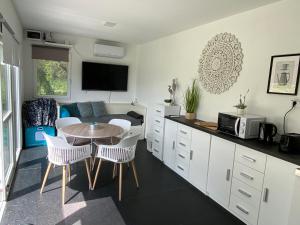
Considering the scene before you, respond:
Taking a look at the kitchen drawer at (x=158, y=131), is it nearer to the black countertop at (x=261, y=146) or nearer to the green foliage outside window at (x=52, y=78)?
the black countertop at (x=261, y=146)

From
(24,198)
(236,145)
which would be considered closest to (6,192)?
(24,198)

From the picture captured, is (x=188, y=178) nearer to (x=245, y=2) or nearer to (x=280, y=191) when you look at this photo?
(x=280, y=191)

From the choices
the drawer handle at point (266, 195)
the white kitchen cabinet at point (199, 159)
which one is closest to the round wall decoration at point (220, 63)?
the white kitchen cabinet at point (199, 159)

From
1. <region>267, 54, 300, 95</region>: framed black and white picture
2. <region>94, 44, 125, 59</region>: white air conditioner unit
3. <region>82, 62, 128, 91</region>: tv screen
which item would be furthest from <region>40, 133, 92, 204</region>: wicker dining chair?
<region>94, 44, 125, 59</region>: white air conditioner unit

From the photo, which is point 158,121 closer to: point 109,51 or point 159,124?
point 159,124

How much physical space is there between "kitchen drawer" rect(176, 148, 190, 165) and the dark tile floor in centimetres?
28

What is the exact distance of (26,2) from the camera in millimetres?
3070

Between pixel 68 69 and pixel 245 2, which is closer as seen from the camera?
pixel 245 2

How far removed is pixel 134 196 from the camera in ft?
9.53

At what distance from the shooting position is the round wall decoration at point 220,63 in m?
3.06

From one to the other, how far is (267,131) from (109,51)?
4384 millimetres

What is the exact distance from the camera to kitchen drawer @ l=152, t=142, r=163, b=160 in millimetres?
4211

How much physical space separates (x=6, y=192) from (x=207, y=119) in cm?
298

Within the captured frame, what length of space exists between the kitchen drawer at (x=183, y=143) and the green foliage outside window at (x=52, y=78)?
341 cm
